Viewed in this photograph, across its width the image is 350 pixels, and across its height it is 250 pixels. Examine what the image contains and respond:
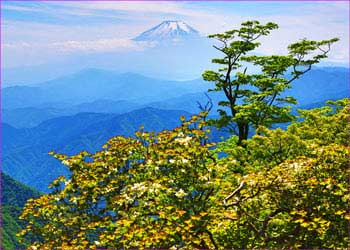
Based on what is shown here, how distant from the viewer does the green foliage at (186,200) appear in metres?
11.3

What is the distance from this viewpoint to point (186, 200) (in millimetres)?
12055

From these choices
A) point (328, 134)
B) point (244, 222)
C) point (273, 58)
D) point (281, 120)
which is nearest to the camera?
point (244, 222)

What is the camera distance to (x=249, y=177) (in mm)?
11781

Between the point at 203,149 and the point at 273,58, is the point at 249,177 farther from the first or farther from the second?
the point at 273,58

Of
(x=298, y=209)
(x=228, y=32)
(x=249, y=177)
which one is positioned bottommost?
(x=298, y=209)

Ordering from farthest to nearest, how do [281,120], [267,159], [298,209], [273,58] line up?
[273,58], [281,120], [267,159], [298,209]

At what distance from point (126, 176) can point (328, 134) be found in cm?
1333

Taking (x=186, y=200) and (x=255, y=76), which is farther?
(x=255, y=76)

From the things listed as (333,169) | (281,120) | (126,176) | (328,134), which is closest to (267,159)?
(328,134)

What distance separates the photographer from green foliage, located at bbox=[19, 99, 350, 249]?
1134 centimetres

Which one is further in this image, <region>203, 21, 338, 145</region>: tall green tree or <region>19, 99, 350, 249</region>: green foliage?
<region>203, 21, 338, 145</region>: tall green tree

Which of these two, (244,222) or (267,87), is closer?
(244,222)

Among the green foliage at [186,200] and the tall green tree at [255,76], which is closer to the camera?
the green foliage at [186,200]

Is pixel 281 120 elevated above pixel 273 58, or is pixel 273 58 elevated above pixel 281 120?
pixel 273 58
